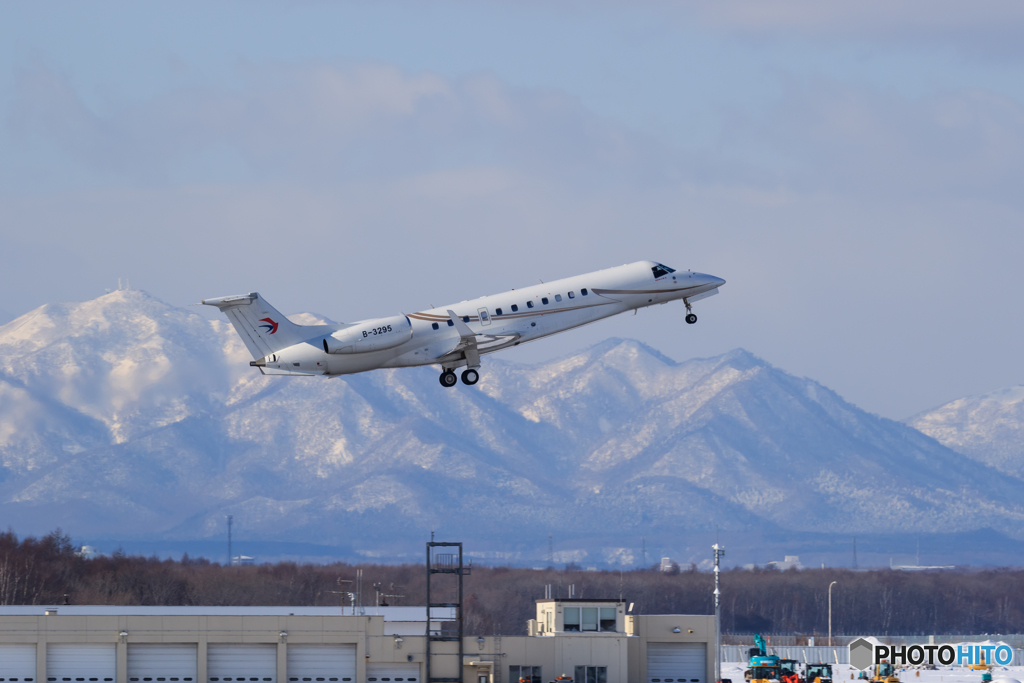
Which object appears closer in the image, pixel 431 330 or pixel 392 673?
pixel 431 330

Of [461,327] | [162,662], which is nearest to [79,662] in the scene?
[162,662]

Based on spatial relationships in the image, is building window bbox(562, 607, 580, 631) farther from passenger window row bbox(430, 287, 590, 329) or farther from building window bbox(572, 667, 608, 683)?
passenger window row bbox(430, 287, 590, 329)

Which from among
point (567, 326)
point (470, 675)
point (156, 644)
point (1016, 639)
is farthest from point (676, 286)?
point (1016, 639)

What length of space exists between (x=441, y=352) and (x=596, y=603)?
58.0ft

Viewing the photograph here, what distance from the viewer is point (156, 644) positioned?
A: 79938 mm

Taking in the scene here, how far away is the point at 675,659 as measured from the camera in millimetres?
87438

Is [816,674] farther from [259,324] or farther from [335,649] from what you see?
[259,324]

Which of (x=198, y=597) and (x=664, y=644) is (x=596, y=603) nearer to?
(x=664, y=644)

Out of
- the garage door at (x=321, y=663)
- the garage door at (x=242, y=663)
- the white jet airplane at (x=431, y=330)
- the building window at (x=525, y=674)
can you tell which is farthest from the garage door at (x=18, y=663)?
the building window at (x=525, y=674)

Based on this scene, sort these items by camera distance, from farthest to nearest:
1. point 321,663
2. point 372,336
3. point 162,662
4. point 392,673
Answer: point 392,673, point 321,663, point 162,662, point 372,336

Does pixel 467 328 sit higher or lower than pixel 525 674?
higher

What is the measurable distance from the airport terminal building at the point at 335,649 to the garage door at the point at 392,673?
0.05m

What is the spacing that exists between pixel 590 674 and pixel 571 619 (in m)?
3.14

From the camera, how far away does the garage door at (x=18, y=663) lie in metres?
78.6
